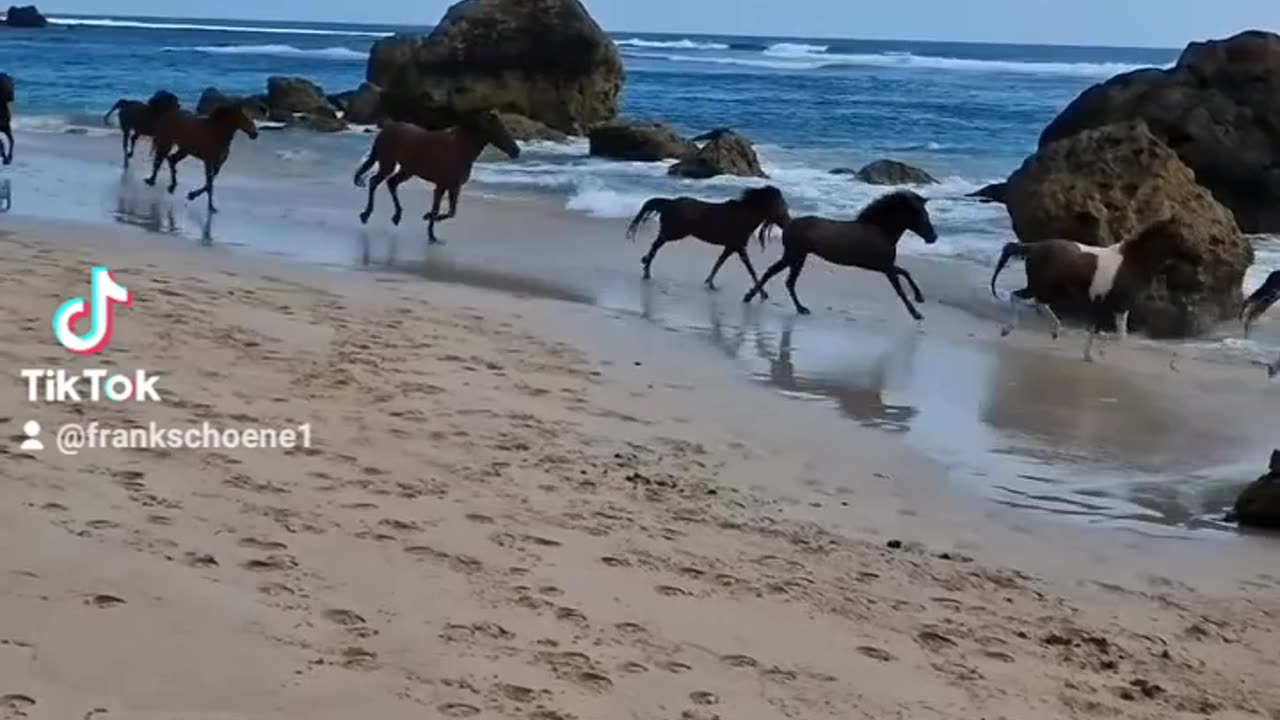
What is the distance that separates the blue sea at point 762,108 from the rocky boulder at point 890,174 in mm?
250

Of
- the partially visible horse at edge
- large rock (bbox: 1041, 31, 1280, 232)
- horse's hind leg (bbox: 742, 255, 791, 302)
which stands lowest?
horse's hind leg (bbox: 742, 255, 791, 302)

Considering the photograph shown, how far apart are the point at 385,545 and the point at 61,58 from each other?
49.4 m

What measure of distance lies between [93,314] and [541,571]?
3.67 metres

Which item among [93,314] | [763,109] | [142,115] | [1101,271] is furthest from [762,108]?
[93,314]

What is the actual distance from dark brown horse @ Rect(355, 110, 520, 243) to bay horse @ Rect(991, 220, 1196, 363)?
18.0 ft

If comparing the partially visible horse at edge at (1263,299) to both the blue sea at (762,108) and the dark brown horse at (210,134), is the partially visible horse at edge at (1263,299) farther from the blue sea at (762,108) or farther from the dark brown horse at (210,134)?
the dark brown horse at (210,134)

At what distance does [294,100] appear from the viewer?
29672 millimetres

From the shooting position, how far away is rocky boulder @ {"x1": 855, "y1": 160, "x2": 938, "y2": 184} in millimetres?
20703

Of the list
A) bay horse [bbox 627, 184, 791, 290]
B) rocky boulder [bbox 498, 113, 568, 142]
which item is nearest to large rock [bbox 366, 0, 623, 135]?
rocky boulder [bbox 498, 113, 568, 142]

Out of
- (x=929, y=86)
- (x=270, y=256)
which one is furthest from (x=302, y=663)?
(x=929, y=86)

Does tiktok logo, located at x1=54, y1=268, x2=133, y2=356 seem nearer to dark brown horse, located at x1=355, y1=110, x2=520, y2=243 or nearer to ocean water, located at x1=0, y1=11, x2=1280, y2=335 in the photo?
dark brown horse, located at x1=355, y1=110, x2=520, y2=243

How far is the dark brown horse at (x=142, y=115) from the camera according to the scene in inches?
622

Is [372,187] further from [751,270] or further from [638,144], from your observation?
[638,144]

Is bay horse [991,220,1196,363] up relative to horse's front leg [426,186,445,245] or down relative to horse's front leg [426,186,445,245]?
up
